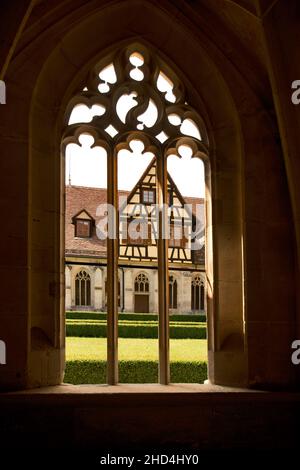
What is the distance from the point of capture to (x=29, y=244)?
450 cm

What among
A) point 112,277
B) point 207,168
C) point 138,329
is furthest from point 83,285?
point 112,277

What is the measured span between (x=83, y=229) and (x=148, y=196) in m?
0.93

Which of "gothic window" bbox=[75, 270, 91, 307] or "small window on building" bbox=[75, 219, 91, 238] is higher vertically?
"small window on building" bbox=[75, 219, 91, 238]

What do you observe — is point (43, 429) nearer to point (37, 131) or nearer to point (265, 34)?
point (37, 131)

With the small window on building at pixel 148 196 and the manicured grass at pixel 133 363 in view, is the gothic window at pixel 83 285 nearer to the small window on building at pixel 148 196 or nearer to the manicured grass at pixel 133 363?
the small window on building at pixel 148 196

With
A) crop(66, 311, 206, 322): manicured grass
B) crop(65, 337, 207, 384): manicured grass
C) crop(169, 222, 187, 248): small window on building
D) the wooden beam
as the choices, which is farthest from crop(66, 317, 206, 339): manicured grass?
the wooden beam

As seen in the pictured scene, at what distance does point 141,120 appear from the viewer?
5.13 meters

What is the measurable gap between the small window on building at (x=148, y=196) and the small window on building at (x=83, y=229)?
66cm

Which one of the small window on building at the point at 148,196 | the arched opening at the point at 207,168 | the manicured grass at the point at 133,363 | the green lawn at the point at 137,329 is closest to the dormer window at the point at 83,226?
the small window on building at the point at 148,196

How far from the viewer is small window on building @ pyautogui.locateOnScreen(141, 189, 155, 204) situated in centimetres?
644

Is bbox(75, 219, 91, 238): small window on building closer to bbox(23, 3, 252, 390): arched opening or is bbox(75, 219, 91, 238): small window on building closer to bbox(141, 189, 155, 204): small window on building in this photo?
bbox(141, 189, 155, 204): small window on building

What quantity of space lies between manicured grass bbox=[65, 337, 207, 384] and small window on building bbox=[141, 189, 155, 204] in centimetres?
146

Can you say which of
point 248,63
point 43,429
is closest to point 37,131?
point 248,63

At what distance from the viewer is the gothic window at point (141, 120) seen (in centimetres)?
493
